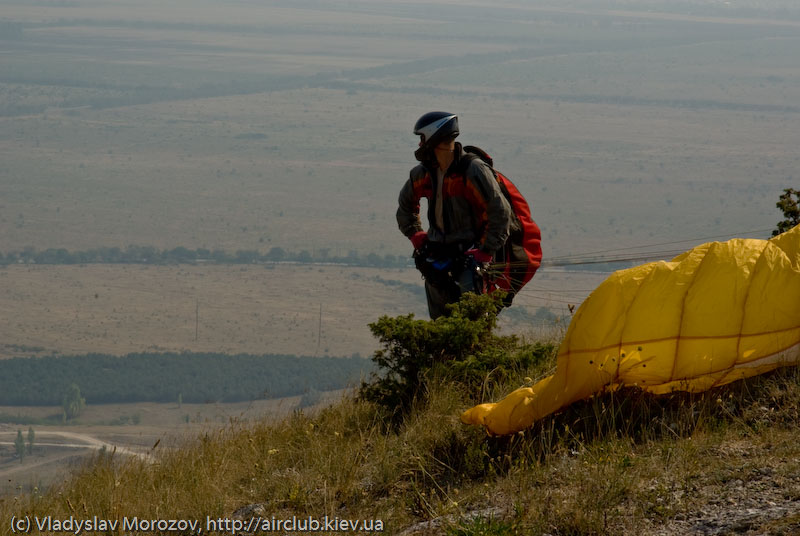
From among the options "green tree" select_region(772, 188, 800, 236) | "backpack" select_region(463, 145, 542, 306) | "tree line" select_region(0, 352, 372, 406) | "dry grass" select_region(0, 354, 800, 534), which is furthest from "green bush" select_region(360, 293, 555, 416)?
"tree line" select_region(0, 352, 372, 406)

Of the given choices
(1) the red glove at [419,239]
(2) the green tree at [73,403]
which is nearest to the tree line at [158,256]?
(2) the green tree at [73,403]

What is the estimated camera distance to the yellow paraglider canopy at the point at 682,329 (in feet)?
15.1

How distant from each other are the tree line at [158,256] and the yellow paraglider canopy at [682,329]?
6330 inches

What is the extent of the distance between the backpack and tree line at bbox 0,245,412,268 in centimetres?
15873

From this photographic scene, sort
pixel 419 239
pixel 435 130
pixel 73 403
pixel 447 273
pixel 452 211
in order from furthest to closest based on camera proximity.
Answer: pixel 73 403, pixel 419 239, pixel 447 273, pixel 452 211, pixel 435 130

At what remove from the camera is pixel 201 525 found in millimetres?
4574

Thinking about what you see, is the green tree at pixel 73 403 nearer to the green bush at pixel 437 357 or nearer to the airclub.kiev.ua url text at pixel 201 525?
the green bush at pixel 437 357

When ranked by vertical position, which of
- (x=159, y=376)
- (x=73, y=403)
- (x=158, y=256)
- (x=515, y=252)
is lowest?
(x=159, y=376)

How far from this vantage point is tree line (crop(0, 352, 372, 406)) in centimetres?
9419

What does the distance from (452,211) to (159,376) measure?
333 ft

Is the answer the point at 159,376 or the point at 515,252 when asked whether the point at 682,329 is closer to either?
the point at 515,252

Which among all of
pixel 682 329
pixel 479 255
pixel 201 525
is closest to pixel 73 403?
pixel 479 255

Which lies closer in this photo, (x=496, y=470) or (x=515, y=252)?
(x=496, y=470)

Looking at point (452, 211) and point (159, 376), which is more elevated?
point (452, 211)
